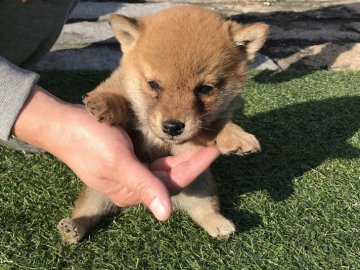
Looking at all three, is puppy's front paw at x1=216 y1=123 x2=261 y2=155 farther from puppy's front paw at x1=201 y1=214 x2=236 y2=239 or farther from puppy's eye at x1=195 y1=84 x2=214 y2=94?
puppy's front paw at x1=201 y1=214 x2=236 y2=239

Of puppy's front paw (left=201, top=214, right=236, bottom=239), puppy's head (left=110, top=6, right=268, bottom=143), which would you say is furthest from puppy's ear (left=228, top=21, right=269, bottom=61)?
puppy's front paw (left=201, top=214, right=236, bottom=239)

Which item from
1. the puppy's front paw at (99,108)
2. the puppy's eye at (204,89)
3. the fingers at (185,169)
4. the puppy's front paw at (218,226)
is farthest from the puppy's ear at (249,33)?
the puppy's front paw at (218,226)

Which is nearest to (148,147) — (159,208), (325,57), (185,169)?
(185,169)

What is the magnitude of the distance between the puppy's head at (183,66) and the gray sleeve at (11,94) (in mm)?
512

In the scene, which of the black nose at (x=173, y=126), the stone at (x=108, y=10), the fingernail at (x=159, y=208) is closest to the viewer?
the fingernail at (x=159, y=208)

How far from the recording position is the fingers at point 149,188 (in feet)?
4.88

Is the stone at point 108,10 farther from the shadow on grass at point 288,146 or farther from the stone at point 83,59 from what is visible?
Result: the shadow on grass at point 288,146

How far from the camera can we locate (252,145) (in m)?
1.89

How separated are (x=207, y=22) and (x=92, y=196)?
0.98 m

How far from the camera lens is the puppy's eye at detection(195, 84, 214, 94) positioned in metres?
1.95

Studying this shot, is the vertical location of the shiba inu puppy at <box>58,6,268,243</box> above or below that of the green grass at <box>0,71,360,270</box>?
above

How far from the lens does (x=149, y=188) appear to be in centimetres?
151

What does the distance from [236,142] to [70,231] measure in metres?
0.83

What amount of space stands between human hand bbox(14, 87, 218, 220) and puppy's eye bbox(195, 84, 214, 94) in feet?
1.02
